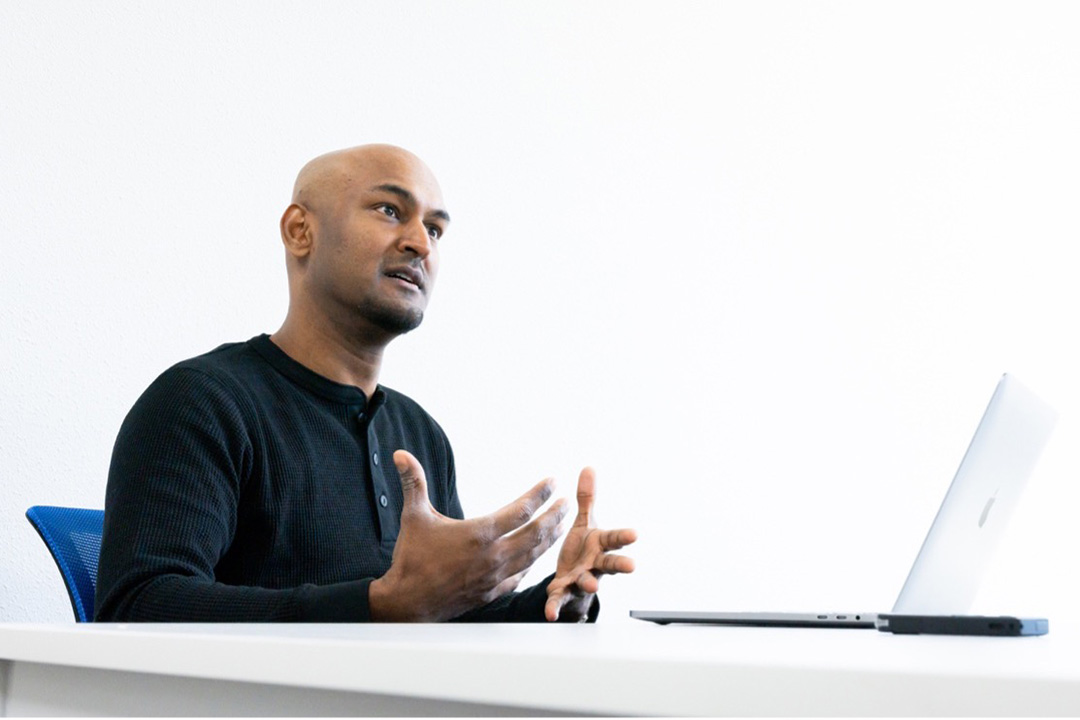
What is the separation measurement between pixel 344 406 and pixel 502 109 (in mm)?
1434

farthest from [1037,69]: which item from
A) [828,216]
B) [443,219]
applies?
[443,219]

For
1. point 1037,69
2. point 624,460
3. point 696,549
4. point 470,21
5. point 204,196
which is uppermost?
point 1037,69

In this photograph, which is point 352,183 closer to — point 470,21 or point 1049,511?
point 470,21

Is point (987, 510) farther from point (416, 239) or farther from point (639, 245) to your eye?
point (639, 245)

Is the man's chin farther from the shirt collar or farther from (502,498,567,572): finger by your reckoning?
(502,498,567,572): finger

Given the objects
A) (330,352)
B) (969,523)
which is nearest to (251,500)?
(330,352)

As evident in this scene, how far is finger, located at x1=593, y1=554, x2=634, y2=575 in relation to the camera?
127 centimetres

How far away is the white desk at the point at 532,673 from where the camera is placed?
41 centimetres

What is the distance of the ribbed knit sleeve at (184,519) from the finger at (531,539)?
0.16m

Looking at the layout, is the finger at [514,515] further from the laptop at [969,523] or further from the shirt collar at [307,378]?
the shirt collar at [307,378]

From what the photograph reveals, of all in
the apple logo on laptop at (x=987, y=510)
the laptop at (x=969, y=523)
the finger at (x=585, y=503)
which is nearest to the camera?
the laptop at (x=969, y=523)

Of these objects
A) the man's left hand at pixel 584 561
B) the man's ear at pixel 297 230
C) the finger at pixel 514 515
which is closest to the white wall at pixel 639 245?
the man's ear at pixel 297 230

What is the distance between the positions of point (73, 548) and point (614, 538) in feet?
2.39

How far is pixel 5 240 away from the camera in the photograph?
6.76 feet
